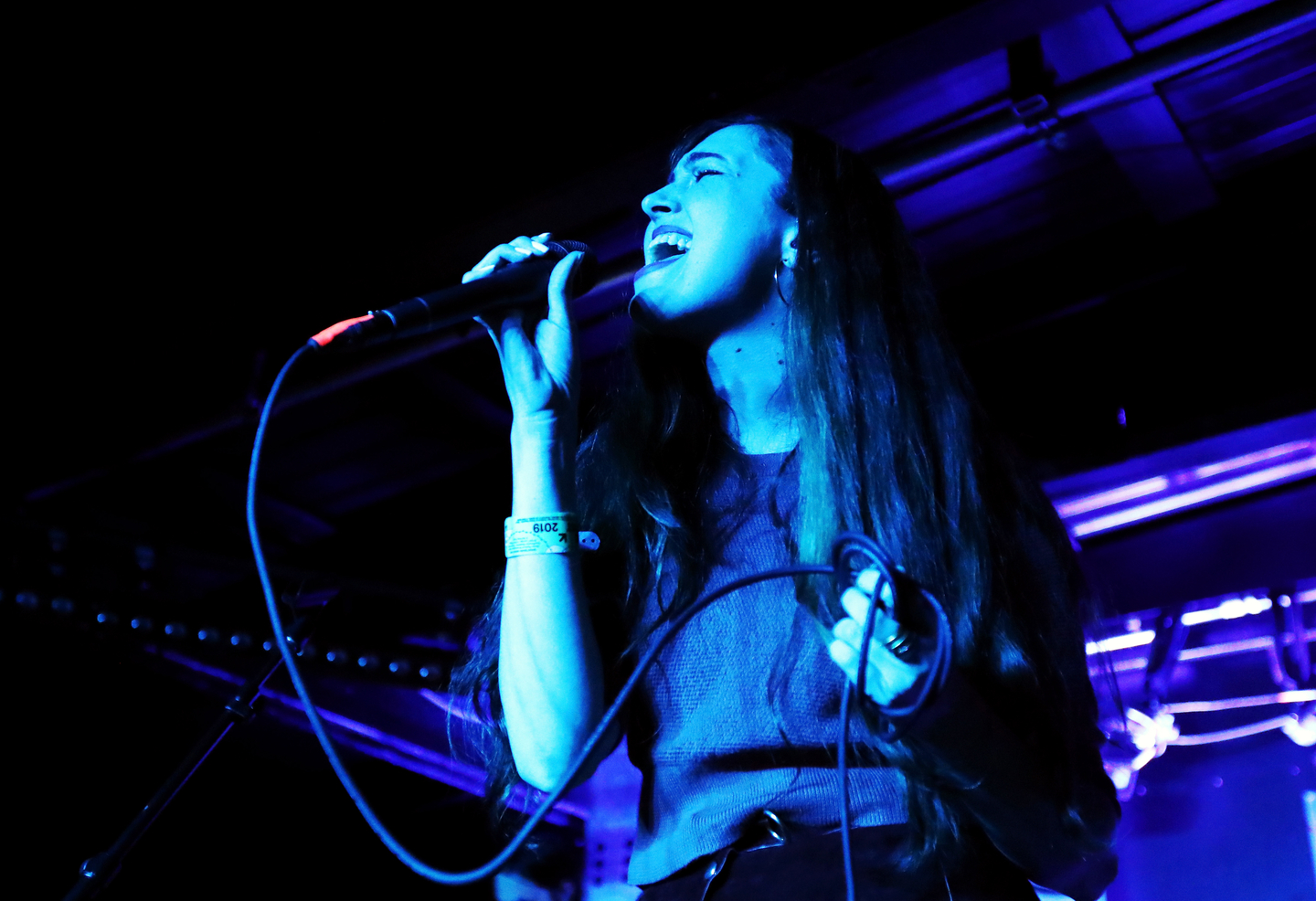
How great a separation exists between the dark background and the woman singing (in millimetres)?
948

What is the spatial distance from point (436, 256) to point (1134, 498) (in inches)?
86.5

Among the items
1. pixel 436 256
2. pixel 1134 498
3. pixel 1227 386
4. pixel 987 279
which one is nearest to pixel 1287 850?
pixel 1134 498

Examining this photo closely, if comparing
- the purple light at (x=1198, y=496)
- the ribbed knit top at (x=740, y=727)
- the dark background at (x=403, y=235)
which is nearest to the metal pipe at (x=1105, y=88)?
the dark background at (x=403, y=235)

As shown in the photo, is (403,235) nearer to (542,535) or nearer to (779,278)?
(779,278)

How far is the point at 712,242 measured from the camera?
→ 136cm

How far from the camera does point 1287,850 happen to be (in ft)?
11.5

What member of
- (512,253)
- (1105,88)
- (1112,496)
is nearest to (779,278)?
(512,253)

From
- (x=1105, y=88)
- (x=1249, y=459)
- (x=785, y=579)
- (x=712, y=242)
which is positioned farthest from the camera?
(x=1249, y=459)

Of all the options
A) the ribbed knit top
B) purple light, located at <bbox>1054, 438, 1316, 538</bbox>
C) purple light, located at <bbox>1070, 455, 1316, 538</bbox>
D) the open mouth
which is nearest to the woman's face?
the open mouth

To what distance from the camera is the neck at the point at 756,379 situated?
1377 millimetres

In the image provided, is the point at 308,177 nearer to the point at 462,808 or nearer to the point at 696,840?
the point at 696,840

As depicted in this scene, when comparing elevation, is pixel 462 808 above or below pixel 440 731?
below

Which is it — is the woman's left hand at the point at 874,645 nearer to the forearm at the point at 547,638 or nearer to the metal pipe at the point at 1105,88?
the forearm at the point at 547,638

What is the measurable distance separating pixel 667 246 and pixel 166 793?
4.83 ft
